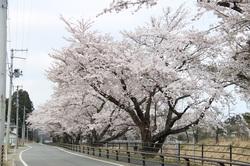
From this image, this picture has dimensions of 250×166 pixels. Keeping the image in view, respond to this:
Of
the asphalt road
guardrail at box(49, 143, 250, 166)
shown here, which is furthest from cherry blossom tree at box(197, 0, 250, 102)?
the asphalt road

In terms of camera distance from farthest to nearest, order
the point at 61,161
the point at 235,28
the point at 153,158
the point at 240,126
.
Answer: the point at 240,126 → the point at 61,161 → the point at 153,158 → the point at 235,28

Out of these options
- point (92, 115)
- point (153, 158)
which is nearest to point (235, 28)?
point (153, 158)

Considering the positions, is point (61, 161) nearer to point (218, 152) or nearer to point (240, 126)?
point (218, 152)

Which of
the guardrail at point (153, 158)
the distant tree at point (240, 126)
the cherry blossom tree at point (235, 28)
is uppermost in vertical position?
the cherry blossom tree at point (235, 28)

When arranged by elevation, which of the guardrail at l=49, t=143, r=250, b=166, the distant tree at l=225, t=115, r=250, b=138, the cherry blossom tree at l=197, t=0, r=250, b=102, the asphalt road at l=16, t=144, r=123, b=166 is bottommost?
the asphalt road at l=16, t=144, r=123, b=166

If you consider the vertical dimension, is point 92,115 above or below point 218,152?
above

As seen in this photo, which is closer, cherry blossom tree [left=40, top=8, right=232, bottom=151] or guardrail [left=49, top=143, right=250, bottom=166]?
guardrail [left=49, top=143, right=250, bottom=166]

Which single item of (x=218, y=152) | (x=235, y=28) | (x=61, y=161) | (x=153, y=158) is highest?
(x=235, y=28)

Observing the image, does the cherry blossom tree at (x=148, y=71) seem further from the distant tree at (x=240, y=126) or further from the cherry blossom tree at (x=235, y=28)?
the cherry blossom tree at (x=235, y=28)

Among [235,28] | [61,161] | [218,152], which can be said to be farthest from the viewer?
[61,161]

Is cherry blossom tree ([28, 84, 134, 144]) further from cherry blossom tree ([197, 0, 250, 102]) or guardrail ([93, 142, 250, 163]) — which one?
cherry blossom tree ([197, 0, 250, 102])

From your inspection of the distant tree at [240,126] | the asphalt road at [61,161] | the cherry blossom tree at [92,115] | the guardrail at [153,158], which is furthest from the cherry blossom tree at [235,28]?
the cherry blossom tree at [92,115]

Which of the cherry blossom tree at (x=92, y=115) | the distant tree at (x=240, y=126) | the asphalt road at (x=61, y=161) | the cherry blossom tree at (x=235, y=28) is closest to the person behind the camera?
the cherry blossom tree at (x=235, y=28)

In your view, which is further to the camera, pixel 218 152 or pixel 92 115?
pixel 92 115
